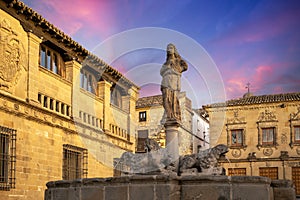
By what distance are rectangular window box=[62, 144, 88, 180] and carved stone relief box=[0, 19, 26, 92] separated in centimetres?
452

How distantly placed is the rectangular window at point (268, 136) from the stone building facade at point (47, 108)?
1168 cm

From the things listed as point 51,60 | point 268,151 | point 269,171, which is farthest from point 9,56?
point 269,171

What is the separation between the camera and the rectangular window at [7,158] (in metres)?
15.6

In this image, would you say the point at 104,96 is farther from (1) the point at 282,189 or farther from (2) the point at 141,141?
(1) the point at 282,189

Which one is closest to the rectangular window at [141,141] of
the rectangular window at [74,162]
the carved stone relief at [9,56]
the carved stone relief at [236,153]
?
the carved stone relief at [236,153]

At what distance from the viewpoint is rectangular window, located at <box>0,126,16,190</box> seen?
15.6 m

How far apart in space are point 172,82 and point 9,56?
28.3ft

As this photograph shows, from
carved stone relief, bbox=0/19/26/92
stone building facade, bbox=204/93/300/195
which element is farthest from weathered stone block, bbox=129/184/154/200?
stone building facade, bbox=204/93/300/195

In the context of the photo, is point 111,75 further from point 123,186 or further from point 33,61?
point 123,186

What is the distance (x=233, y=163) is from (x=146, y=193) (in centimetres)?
2562

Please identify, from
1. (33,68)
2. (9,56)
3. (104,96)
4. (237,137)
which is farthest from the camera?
(237,137)

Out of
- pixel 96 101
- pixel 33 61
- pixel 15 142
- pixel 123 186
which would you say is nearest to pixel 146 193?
pixel 123 186

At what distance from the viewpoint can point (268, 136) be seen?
32.1 m

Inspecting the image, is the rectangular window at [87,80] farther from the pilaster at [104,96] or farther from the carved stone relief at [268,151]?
the carved stone relief at [268,151]
